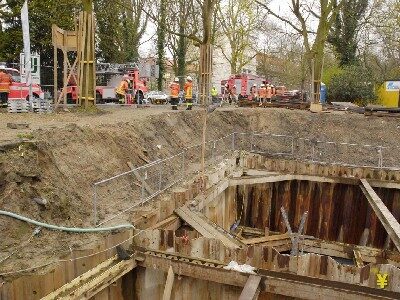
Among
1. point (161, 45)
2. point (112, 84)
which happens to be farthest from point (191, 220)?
point (161, 45)

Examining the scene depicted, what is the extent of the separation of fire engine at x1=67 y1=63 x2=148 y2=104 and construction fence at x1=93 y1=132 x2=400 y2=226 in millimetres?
7625

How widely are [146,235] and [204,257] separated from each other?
41.6 inches

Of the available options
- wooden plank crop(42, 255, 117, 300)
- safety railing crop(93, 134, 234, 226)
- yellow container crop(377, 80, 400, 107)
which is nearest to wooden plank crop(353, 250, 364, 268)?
safety railing crop(93, 134, 234, 226)

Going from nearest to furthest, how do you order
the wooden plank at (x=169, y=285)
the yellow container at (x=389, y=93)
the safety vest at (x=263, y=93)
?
the wooden plank at (x=169, y=285), the safety vest at (x=263, y=93), the yellow container at (x=389, y=93)

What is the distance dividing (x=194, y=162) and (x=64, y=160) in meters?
5.52

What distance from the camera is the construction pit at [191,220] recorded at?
18.2 feet

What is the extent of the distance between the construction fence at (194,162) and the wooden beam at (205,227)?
858 mm

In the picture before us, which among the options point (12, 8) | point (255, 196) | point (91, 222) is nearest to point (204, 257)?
point (91, 222)

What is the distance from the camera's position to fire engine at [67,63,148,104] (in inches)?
847

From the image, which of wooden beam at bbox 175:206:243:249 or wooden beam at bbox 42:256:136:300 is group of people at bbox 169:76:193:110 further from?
wooden beam at bbox 42:256:136:300

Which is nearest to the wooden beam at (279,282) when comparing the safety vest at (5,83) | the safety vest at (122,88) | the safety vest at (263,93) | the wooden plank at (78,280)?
the wooden plank at (78,280)

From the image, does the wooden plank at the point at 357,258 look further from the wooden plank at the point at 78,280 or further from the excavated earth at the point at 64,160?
the wooden plank at the point at 78,280

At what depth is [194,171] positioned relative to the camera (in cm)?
1175

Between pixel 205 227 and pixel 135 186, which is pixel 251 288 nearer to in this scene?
pixel 205 227
